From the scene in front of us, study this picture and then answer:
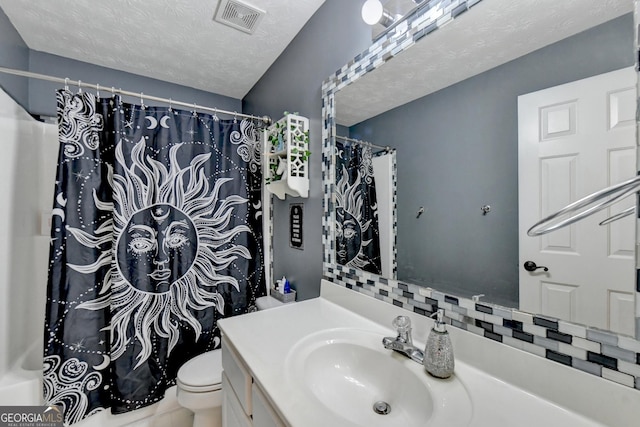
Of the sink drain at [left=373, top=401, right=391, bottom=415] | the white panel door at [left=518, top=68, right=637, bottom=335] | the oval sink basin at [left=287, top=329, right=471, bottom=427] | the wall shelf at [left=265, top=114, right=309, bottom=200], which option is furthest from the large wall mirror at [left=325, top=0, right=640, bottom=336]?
the wall shelf at [left=265, top=114, right=309, bottom=200]

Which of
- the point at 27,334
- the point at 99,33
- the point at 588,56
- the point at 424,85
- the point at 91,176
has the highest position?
the point at 99,33

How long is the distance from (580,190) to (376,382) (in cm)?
72

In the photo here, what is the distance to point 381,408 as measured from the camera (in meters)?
0.74

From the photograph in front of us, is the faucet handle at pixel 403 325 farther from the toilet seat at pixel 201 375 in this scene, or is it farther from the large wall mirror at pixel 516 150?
the toilet seat at pixel 201 375

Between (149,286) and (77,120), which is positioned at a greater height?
(77,120)

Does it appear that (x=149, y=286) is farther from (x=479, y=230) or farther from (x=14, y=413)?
(x=479, y=230)

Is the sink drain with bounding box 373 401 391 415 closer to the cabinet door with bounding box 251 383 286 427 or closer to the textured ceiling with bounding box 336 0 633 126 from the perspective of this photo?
the cabinet door with bounding box 251 383 286 427

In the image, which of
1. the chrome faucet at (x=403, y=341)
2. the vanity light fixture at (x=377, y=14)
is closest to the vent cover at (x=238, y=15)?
the vanity light fixture at (x=377, y=14)

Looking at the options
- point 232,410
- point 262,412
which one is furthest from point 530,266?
point 232,410

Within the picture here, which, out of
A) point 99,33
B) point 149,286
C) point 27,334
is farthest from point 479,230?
point 27,334

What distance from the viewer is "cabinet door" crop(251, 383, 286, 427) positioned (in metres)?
0.62

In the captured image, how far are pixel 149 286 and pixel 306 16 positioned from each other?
1711mm

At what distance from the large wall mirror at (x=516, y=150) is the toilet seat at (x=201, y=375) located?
3.45 feet

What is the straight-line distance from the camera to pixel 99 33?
1542 mm
